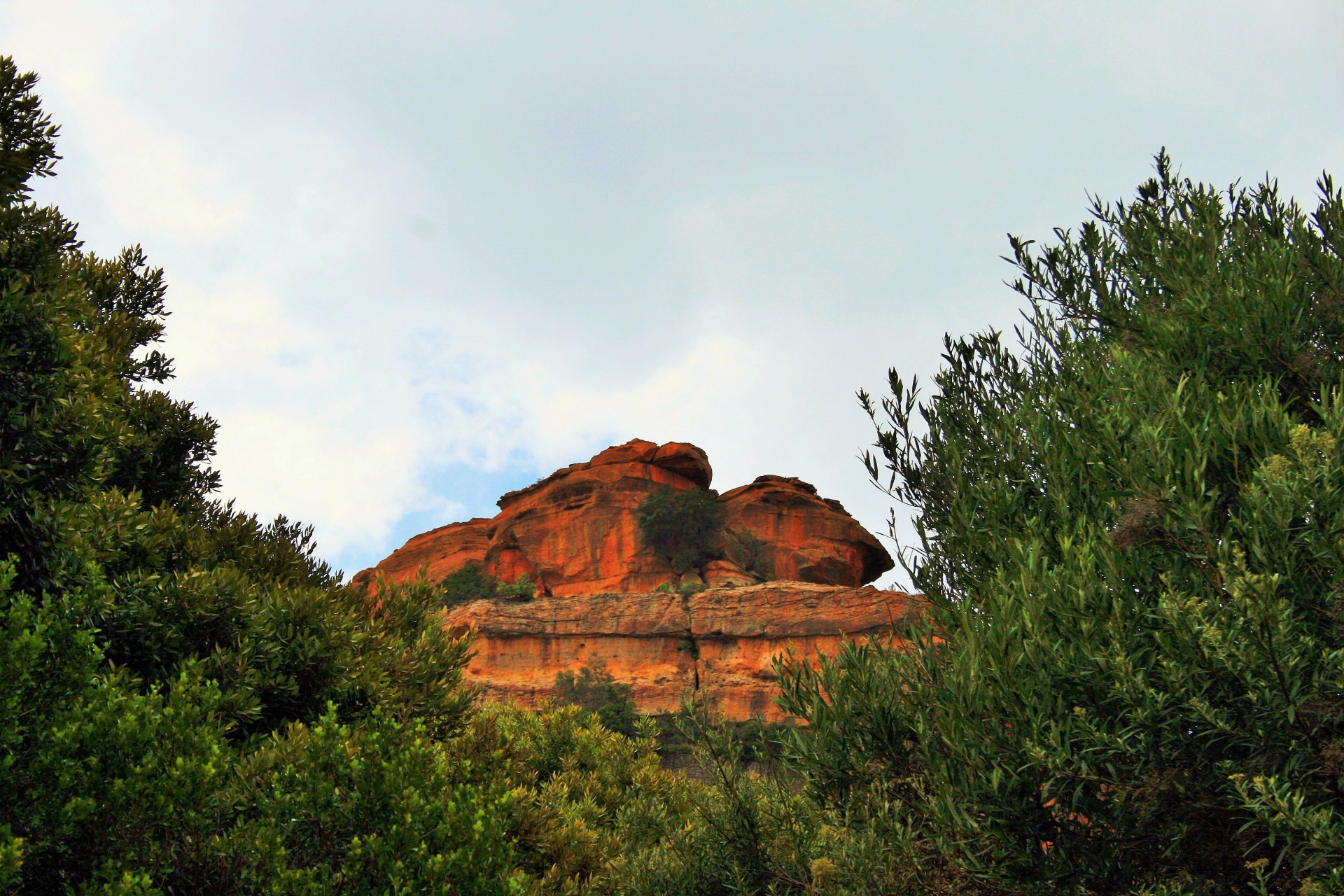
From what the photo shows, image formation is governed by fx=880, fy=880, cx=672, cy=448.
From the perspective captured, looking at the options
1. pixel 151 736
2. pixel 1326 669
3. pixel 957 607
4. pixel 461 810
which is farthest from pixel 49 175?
pixel 1326 669

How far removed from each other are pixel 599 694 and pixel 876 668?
172 feet

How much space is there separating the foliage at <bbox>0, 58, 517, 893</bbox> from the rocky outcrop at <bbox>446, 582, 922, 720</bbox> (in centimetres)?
5024

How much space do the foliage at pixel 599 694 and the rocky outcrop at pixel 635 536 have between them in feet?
34.1

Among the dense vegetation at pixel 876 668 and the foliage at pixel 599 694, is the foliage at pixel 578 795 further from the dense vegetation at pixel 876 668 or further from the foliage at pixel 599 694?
the foliage at pixel 599 694

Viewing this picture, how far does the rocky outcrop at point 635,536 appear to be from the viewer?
72500 mm

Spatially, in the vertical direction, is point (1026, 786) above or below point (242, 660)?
below

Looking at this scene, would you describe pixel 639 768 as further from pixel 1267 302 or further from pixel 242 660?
pixel 1267 302

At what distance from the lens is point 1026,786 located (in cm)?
734

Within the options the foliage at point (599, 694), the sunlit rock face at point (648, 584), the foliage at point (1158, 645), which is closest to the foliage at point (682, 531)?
the sunlit rock face at point (648, 584)

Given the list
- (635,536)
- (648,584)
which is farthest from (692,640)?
(635,536)

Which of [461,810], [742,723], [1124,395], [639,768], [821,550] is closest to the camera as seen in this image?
[461,810]

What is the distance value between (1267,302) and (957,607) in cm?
451

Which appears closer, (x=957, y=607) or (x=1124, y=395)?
(x=1124, y=395)

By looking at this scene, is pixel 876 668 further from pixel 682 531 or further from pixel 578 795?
pixel 682 531
